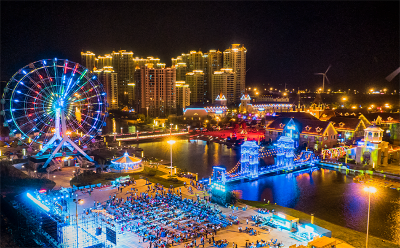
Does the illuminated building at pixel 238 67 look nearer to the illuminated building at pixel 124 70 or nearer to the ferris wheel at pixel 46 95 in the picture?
the illuminated building at pixel 124 70

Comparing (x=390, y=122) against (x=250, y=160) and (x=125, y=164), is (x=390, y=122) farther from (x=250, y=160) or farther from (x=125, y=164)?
(x=125, y=164)

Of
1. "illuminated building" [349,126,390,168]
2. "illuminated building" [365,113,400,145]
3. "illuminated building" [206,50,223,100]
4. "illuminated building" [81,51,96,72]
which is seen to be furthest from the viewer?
"illuminated building" [81,51,96,72]

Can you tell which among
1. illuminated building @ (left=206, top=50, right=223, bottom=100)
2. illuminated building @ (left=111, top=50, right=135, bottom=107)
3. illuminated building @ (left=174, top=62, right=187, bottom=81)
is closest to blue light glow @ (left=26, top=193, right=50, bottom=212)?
illuminated building @ (left=206, top=50, right=223, bottom=100)

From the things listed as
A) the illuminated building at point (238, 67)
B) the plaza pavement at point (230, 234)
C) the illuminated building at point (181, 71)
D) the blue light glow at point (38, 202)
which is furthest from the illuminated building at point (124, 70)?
the blue light glow at point (38, 202)

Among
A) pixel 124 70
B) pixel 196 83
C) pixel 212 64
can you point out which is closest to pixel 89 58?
pixel 124 70

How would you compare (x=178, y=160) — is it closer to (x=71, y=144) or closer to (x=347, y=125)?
(x=71, y=144)

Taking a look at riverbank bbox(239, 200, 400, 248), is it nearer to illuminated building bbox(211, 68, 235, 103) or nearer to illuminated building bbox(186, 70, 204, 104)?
illuminated building bbox(211, 68, 235, 103)

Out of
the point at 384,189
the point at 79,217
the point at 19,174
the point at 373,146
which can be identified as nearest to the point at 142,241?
the point at 79,217
